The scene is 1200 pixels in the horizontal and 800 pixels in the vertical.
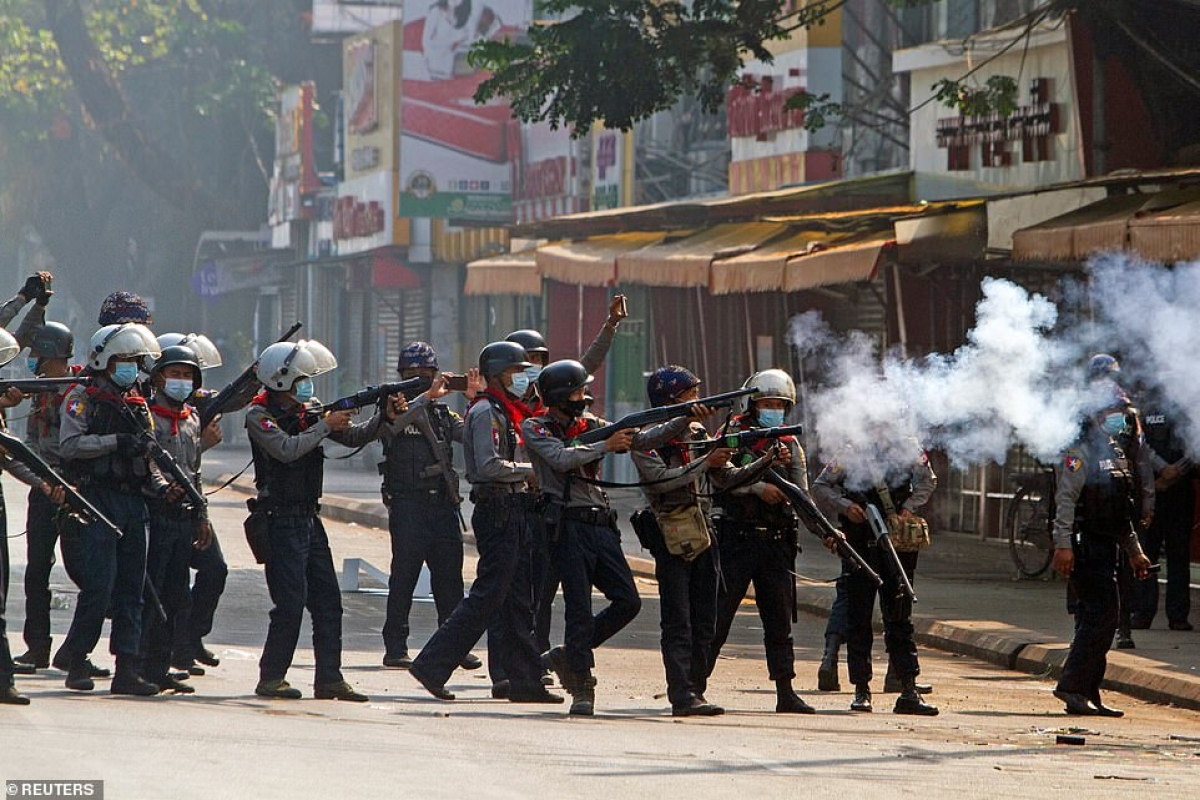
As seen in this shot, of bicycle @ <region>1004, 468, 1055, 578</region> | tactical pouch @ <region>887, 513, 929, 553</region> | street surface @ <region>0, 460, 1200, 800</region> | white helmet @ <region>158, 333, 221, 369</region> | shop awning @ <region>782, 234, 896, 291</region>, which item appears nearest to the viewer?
street surface @ <region>0, 460, 1200, 800</region>

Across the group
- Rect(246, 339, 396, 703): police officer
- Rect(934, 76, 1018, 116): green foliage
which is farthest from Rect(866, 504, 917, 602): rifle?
Rect(934, 76, 1018, 116): green foliage

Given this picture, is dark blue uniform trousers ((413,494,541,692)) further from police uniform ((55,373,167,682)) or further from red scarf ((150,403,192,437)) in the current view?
red scarf ((150,403,192,437))

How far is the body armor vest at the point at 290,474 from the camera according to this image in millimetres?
10672

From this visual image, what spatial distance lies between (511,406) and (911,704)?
238cm

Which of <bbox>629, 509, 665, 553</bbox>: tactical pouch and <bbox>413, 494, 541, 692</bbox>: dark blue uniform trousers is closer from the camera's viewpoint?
<bbox>629, 509, 665, 553</bbox>: tactical pouch

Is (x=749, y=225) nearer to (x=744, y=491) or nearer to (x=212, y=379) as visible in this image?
(x=744, y=491)

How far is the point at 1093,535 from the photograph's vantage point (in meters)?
11.1

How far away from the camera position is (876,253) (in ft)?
63.6

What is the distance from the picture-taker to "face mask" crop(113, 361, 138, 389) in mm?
10734

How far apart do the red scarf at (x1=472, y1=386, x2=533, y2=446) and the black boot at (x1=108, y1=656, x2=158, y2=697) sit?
2.05 m

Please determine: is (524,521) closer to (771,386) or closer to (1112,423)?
(771,386)

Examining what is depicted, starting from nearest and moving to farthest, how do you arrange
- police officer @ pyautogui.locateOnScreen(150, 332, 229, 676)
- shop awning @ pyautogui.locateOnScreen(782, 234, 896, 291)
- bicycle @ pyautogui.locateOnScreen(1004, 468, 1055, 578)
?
police officer @ pyautogui.locateOnScreen(150, 332, 229, 676)
bicycle @ pyautogui.locateOnScreen(1004, 468, 1055, 578)
shop awning @ pyautogui.locateOnScreen(782, 234, 896, 291)

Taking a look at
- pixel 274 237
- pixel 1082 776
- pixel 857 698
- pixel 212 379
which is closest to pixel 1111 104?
pixel 857 698

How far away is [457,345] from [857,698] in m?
29.1
